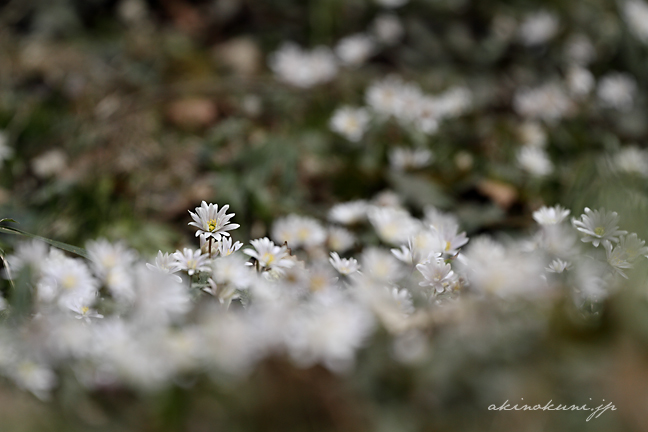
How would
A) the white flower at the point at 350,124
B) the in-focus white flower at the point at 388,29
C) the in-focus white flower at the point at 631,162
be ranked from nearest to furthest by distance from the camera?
the in-focus white flower at the point at 631,162 → the white flower at the point at 350,124 → the in-focus white flower at the point at 388,29

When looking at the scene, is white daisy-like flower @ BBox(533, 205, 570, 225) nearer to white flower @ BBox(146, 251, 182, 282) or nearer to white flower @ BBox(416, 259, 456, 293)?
white flower @ BBox(416, 259, 456, 293)

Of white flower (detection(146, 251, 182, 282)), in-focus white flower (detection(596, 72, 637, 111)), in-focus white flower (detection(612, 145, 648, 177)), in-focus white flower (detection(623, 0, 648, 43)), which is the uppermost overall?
in-focus white flower (detection(623, 0, 648, 43))

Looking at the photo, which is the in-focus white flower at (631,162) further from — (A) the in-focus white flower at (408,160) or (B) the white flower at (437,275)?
(B) the white flower at (437,275)

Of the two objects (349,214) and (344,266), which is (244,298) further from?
(349,214)

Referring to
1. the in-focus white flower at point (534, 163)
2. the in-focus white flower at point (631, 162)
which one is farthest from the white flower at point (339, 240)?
the in-focus white flower at point (631, 162)

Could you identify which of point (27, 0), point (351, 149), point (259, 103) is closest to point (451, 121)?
point (351, 149)

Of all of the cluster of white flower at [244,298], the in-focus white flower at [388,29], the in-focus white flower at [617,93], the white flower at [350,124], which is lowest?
the cluster of white flower at [244,298]

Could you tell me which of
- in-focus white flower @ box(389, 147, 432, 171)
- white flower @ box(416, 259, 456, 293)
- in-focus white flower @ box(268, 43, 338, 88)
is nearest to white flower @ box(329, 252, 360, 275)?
white flower @ box(416, 259, 456, 293)
